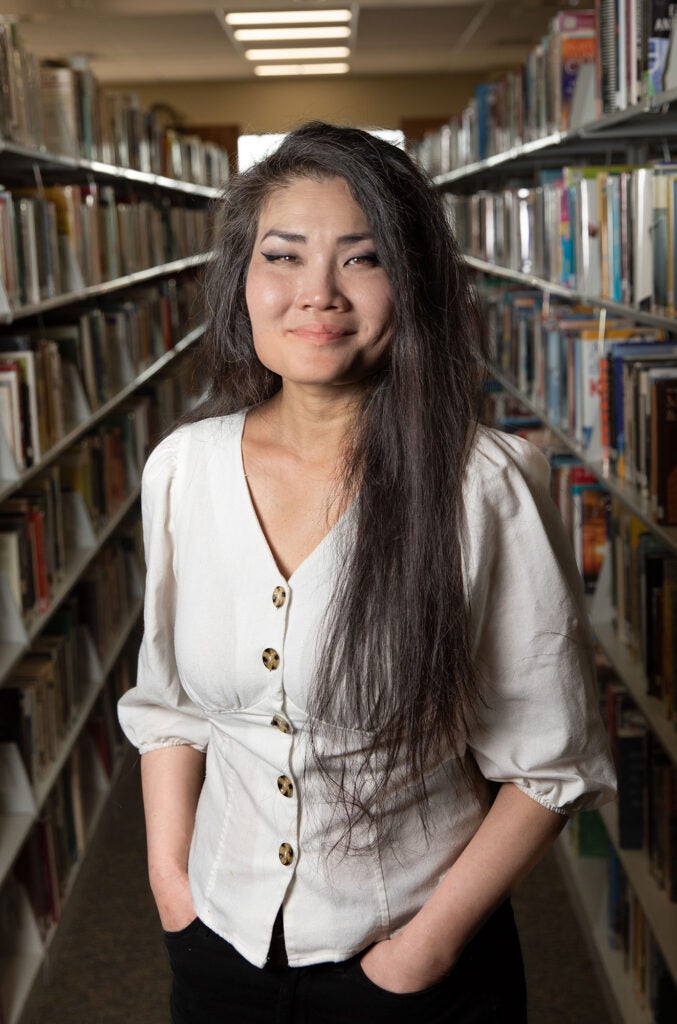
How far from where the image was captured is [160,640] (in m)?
1.29

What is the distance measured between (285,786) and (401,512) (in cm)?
29

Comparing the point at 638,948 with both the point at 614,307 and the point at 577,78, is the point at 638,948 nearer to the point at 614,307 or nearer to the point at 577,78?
the point at 614,307

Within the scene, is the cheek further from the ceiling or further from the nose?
the ceiling

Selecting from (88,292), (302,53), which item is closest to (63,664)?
(88,292)

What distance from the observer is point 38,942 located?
2684 millimetres

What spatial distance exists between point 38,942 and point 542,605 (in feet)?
6.57

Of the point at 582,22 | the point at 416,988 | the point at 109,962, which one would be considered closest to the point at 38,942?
the point at 109,962

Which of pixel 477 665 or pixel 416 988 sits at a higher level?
pixel 477 665

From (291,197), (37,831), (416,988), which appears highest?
(291,197)

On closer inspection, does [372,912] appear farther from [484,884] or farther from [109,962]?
[109,962]

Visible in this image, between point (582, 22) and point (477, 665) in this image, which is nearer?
point (477, 665)

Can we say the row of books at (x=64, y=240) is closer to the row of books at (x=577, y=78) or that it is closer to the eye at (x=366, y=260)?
the eye at (x=366, y=260)

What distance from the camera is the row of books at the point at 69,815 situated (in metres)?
2.75

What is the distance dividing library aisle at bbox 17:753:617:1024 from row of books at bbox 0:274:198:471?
0.85m
